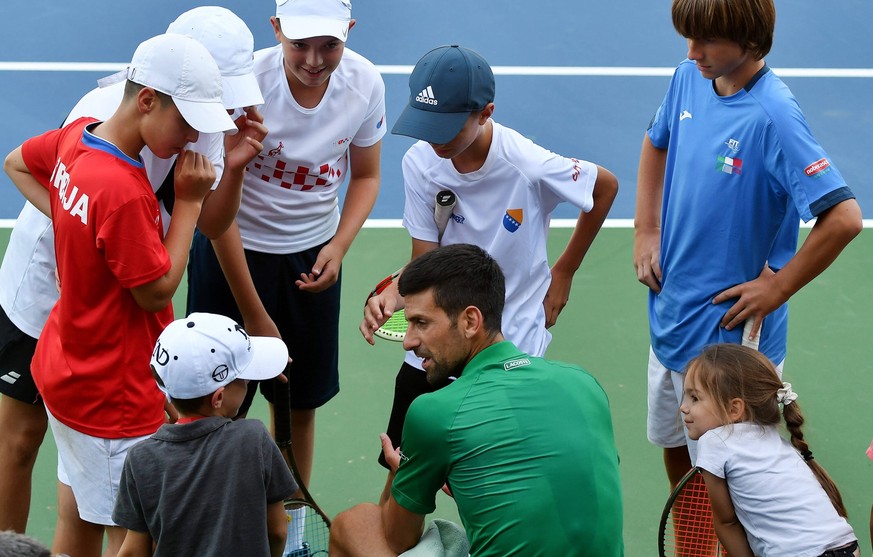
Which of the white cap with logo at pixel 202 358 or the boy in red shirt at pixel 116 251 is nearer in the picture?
the white cap with logo at pixel 202 358

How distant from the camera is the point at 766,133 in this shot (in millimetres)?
3686

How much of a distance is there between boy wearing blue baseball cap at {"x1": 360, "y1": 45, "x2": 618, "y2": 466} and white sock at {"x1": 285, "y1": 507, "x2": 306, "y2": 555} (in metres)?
0.59

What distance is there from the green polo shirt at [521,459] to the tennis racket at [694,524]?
0.94 meters

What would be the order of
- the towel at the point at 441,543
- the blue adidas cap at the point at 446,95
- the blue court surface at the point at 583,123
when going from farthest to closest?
1. the blue court surface at the point at 583,123
2. the blue adidas cap at the point at 446,95
3. the towel at the point at 441,543

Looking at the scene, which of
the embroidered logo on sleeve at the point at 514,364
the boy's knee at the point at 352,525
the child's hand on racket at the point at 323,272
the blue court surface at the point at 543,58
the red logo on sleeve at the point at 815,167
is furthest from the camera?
the blue court surface at the point at 543,58

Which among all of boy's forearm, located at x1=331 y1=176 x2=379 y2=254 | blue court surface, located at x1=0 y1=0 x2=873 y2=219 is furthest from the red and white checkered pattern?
blue court surface, located at x1=0 y1=0 x2=873 y2=219

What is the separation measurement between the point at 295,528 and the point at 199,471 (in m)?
0.84

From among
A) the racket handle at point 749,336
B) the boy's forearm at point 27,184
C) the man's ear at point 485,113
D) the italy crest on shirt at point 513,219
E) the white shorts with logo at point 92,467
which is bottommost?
the white shorts with logo at point 92,467

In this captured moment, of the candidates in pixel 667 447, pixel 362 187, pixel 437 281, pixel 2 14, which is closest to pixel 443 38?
pixel 2 14

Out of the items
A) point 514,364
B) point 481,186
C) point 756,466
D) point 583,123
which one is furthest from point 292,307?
point 583,123

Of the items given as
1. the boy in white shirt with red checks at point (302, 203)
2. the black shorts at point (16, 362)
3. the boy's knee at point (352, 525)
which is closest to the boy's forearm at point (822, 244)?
the boy's knee at point (352, 525)

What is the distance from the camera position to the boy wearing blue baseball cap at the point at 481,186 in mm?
3883

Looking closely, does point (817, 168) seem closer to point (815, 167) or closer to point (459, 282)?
point (815, 167)

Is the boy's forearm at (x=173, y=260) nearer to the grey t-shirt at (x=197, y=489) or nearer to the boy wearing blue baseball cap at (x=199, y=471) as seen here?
the boy wearing blue baseball cap at (x=199, y=471)
